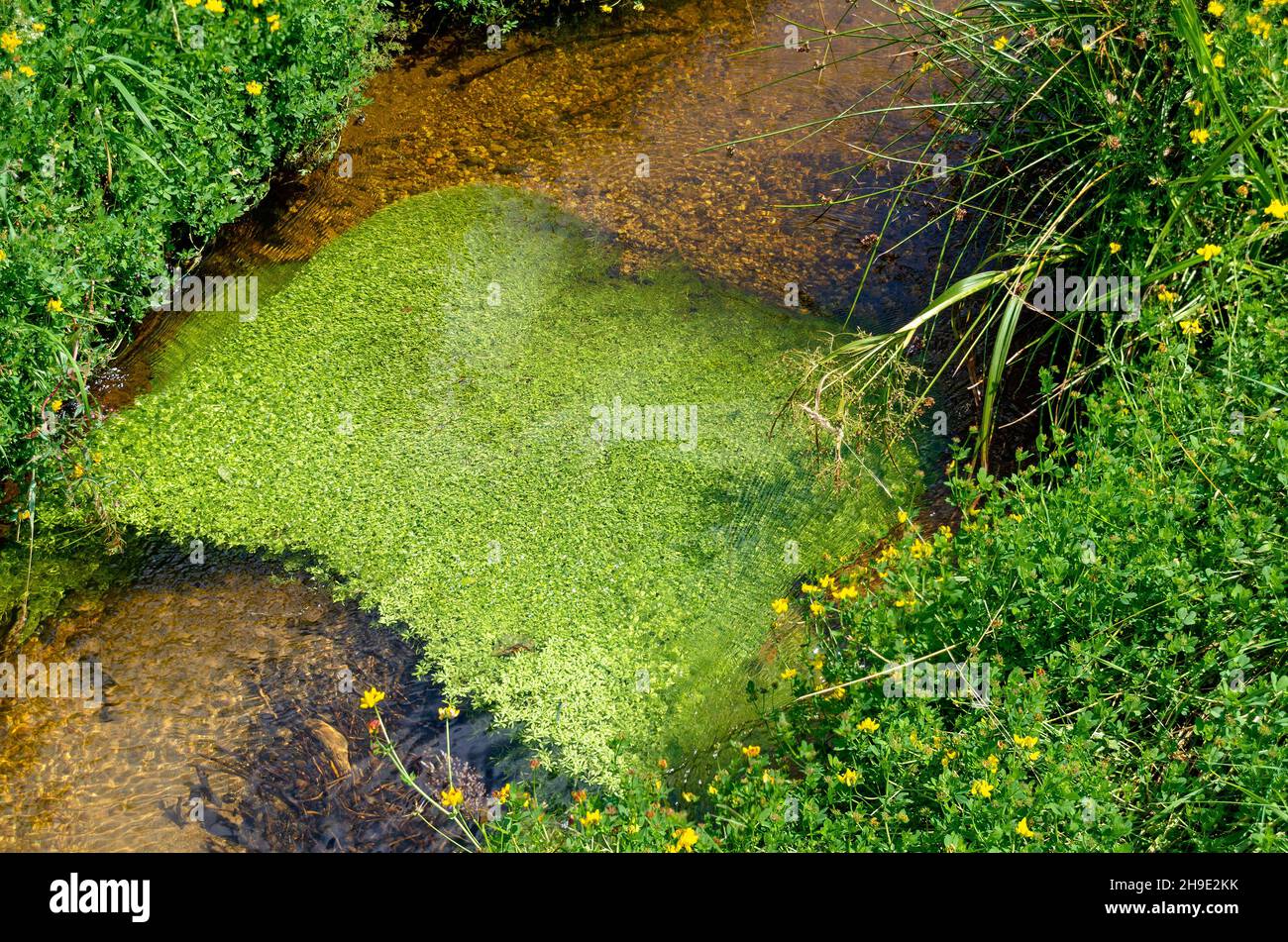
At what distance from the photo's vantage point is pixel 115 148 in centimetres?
389

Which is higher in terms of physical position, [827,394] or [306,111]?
[306,111]

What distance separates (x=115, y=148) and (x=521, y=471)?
201 cm

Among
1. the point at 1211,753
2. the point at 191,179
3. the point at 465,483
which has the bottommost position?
the point at 1211,753

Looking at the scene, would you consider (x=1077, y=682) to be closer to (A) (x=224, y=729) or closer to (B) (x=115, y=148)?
(A) (x=224, y=729)

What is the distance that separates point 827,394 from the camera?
157 inches

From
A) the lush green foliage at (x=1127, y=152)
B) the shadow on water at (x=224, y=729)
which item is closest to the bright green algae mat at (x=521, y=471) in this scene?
the shadow on water at (x=224, y=729)

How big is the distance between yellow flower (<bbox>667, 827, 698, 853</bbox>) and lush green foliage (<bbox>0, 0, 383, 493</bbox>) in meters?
2.60

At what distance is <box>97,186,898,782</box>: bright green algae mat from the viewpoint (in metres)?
3.27

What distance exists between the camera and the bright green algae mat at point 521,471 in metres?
3.27

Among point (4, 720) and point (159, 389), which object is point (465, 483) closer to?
point (159, 389)

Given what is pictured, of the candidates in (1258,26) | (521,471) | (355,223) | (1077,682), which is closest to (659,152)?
(355,223)

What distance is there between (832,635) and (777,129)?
10.6 feet
